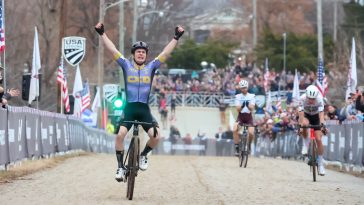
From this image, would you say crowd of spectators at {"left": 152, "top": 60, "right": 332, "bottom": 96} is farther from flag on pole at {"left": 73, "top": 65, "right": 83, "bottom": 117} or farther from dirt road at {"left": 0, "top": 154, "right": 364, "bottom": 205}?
dirt road at {"left": 0, "top": 154, "right": 364, "bottom": 205}

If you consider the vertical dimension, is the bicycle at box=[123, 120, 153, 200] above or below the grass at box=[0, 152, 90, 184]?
above

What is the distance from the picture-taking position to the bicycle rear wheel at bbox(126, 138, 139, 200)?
15570 millimetres

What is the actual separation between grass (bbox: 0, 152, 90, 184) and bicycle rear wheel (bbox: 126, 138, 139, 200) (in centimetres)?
379

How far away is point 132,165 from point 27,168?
25.6ft

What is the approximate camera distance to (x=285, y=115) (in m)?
39.7

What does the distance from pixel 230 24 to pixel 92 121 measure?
65729 mm

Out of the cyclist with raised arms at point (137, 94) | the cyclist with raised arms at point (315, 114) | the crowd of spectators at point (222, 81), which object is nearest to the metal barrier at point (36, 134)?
the cyclist with raised arms at point (137, 94)

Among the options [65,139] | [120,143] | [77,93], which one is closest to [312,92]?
[120,143]

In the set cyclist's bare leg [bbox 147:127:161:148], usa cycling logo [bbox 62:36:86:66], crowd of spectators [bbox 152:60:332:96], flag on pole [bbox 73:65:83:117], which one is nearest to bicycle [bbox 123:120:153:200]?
cyclist's bare leg [bbox 147:127:161:148]

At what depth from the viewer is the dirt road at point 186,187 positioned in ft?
51.6

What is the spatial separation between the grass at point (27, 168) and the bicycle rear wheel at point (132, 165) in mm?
3788

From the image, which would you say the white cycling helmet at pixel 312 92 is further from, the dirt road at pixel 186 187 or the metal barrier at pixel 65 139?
the metal barrier at pixel 65 139

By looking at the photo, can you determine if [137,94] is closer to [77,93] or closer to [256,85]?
[77,93]

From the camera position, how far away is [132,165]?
1576 cm
